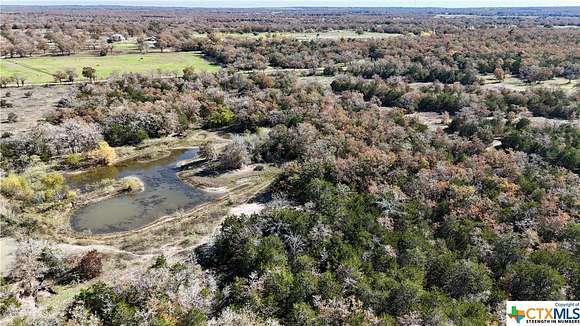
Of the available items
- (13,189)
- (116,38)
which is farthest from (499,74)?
(116,38)

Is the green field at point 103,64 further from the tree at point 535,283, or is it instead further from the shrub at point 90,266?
the tree at point 535,283

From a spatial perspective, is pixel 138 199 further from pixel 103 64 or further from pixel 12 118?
pixel 103 64

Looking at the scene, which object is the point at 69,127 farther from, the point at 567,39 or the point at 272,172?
the point at 567,39

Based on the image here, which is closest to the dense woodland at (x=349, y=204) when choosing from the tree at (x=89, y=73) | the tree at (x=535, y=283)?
the tree at (x=535, y=283)

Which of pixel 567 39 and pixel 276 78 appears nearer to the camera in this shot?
pixel 276 78

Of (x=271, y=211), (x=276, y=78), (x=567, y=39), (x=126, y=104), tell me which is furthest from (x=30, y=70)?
(x=567, y=39)

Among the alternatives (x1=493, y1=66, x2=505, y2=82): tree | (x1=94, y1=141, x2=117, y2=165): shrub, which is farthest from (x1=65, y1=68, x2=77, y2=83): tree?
(x1=493, y1=66, x2=505, y2=82): tree
